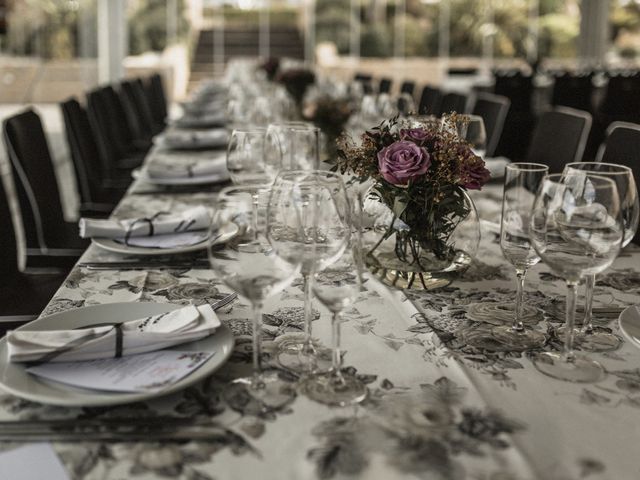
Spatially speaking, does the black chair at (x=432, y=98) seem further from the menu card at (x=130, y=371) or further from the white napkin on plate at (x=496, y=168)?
the menu card at (x=130, y=371)

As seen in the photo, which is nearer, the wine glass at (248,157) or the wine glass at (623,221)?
the wine glass at (623,221)

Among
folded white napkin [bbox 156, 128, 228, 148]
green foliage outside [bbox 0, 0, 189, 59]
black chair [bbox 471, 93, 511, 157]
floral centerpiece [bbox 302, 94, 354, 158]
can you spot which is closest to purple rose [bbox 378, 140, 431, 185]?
floral centerpiece [bbox 302, 94, 354, 158]

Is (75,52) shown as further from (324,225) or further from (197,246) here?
(324,225)

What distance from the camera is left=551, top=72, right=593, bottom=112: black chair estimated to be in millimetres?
7875

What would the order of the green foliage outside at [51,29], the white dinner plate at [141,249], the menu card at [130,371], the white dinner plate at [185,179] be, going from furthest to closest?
the green foliage outside at [51,29] < the white dinner plate at [185,179] < the white dinner plate at [141,249] < the menu card at [130,371]

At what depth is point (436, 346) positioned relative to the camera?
1242 millimetres

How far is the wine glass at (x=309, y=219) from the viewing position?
41.4 inches

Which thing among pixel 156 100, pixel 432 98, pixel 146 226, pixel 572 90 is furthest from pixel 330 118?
pixel 572 90

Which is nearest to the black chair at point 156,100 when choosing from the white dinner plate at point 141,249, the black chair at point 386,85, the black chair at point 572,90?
the black chair at point 386,85

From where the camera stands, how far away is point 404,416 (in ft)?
3.28

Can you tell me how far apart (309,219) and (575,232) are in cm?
39

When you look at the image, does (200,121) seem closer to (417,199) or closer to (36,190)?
(36,190)

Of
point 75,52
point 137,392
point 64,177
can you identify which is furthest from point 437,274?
point 75,52

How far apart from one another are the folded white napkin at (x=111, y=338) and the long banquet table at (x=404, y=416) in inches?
2.6
